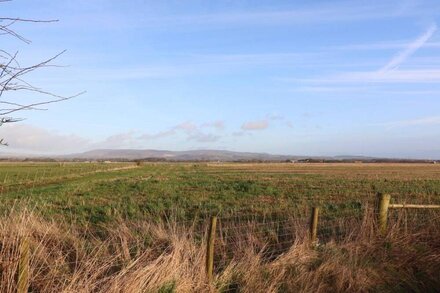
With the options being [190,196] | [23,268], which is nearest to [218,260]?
[23,268]

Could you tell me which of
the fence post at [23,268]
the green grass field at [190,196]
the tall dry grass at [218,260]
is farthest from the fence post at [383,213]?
the fence post at [23,268]

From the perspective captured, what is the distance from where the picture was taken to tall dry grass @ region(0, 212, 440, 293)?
5.29 m

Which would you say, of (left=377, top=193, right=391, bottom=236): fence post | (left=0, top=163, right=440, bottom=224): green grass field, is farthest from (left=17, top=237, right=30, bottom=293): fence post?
(left=377, top=193, right=391, bottom=236): fence post

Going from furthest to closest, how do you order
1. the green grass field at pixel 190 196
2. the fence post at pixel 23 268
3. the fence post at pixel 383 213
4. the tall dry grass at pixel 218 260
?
the green grass field at pixel 190 196 → the fence post at pixel 383 213 → the tall dry grass at pixel 218 260 → the fence post at pixel 23 268

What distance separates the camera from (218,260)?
7449 mm

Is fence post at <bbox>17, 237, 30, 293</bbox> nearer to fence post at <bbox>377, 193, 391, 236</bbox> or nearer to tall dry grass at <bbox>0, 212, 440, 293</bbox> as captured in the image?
tall dry grass at <bbox>0, 212, 440, 293</bbox>

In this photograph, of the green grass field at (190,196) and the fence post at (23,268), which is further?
the green grass field at (190,196)

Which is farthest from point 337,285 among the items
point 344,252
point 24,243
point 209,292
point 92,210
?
point 92,210

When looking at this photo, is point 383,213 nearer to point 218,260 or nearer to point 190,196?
point 218,260

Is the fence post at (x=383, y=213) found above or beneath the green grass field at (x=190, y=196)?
above

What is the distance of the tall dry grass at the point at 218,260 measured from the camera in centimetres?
529

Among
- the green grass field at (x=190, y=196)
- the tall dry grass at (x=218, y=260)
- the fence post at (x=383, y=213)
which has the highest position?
the fence post at (x=383, y=213)

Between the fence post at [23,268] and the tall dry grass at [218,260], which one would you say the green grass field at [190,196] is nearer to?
the tall dry grass at [218,260]

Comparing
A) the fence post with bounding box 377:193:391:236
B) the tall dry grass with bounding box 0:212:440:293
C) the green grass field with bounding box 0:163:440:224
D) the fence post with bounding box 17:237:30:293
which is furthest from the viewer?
the green grass field with bounding box 0:163:440:224
